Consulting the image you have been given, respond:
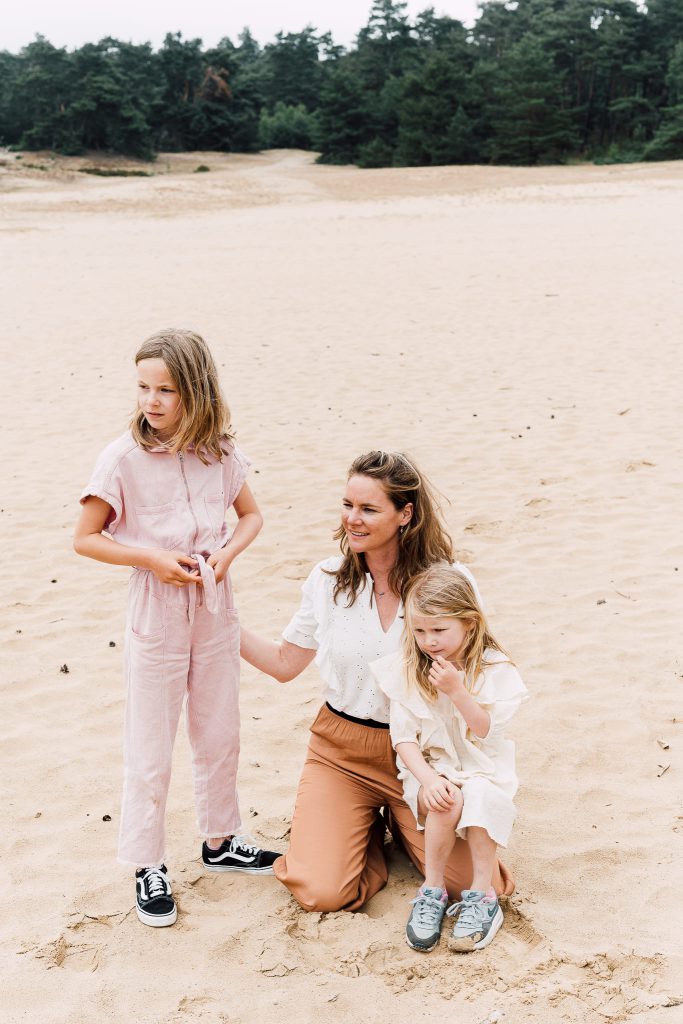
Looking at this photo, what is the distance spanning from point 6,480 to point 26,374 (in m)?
3.60

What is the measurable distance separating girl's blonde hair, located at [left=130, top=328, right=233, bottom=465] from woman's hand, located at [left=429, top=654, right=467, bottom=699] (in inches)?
36.7

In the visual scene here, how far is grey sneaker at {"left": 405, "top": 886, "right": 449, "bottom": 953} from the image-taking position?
2.79 m

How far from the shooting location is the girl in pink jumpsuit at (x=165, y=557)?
286cm

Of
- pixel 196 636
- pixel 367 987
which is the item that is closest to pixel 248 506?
pixel 196 636

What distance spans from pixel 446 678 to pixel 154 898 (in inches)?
44.9

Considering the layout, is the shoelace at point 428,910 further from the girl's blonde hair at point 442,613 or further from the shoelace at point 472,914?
the girl's blonde hair at point 442,613

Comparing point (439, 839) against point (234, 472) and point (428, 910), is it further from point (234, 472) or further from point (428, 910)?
point (234, 472)

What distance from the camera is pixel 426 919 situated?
2.82 metres

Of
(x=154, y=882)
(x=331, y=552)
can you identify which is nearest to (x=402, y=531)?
(x=154, y=882)

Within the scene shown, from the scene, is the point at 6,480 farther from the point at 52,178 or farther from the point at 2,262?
the point at 52,178

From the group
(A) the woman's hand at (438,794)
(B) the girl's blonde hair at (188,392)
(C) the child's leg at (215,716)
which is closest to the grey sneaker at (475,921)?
(A) the woman's hand at (438,794)

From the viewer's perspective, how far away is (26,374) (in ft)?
34.7

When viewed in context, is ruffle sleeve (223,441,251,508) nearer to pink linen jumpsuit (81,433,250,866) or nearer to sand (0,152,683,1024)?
pink linen jumpsuit (81,433,250,866)

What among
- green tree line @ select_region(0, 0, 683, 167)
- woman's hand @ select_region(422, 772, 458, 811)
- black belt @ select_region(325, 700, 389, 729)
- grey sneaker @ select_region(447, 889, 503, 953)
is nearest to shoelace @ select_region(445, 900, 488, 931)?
grey sneaker @ select_region(447, 889, 503, 953)
